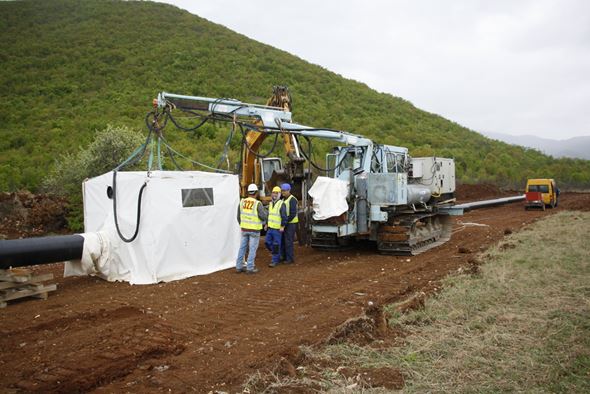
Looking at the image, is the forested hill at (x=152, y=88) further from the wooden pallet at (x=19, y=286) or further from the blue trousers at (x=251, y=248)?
the blue trousers at (x=251, y=248)

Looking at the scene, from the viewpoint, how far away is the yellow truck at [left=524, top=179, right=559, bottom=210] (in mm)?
24219

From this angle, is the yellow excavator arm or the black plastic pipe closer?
the black plastic pipe

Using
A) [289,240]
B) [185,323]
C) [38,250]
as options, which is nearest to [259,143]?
[289,240]

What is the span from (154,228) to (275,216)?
2.75 meters

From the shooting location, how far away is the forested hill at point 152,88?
2770 cm

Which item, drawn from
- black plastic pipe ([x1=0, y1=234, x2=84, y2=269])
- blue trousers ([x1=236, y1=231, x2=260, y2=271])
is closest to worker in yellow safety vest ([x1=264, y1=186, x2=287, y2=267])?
blue trousers ([x1=236, y1=231, x2=260, y2=271])

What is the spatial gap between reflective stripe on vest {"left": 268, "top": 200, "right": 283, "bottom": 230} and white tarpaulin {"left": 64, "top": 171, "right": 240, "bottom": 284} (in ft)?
3.76

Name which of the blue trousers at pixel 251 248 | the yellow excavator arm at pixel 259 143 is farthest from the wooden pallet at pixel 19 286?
the yellow excavator arm at pixel 259 143

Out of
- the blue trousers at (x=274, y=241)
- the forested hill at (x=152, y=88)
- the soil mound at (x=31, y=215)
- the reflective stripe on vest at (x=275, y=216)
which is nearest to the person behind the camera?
the reflective stripe on vest at (x=275, y=216)

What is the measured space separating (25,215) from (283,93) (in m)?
A: 9.81

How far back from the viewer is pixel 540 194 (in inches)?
952

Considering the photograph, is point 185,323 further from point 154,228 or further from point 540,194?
point 540,194

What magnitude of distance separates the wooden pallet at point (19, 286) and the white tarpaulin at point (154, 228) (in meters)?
0.99

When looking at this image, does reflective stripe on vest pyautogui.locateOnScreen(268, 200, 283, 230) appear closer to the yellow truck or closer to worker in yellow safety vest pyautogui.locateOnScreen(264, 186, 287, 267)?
worker in yellow safety vest pyautogui.locateOnScreen(264, 186, 287, 267)
